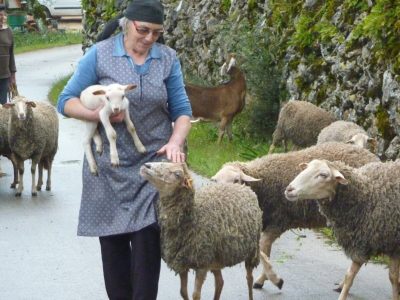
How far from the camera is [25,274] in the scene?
336 inches

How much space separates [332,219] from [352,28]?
569 cm

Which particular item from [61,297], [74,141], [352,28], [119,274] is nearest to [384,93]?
[352,28]

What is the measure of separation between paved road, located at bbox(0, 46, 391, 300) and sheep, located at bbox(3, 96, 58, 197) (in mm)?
430

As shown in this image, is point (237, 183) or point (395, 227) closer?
point (395, 227)

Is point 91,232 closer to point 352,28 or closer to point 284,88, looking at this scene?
point 352,28

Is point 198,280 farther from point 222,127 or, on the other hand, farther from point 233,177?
point 222,127

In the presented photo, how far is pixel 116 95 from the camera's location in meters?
5.41

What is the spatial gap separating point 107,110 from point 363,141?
5.29 metres

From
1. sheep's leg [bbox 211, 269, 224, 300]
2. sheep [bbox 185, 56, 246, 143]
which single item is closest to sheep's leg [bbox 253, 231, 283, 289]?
sheep's leg [bbox 211, 269, 224, 300]

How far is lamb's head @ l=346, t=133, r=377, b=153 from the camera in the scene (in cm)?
1028

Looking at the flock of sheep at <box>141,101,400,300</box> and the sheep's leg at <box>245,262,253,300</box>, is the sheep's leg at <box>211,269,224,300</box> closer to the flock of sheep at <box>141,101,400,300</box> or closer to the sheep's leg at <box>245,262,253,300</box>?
the flock of sheep at <box>141,101,400,300</box>

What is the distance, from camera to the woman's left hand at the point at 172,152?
218 inches

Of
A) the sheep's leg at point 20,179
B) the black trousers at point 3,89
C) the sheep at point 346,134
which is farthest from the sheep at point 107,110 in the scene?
the black trousers at point 3,89

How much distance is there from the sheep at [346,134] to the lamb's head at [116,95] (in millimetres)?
5157
